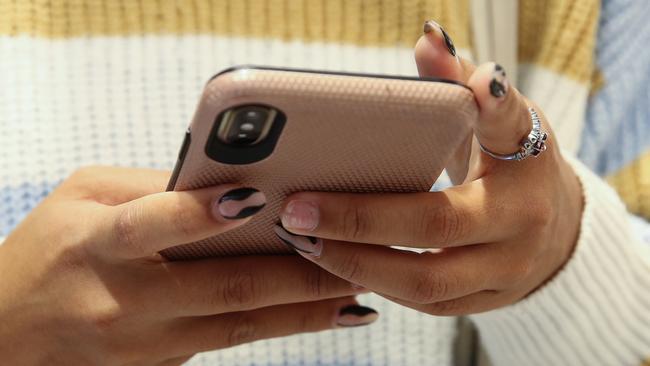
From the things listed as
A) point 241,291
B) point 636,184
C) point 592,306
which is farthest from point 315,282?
point 636,184

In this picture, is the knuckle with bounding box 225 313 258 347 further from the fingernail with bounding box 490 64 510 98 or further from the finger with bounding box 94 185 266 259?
the fingernail with bounding box 490 64 510 98

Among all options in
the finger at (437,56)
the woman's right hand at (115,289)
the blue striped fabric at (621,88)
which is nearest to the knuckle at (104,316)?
the woman's right hand at (115,289)

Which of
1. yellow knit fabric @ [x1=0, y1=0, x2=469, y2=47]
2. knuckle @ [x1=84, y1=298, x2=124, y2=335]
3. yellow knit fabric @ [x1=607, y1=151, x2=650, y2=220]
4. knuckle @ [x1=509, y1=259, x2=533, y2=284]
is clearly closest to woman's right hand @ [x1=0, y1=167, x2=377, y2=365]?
knuckle @ [x1=84, y1=298, x2=124, y2=335]

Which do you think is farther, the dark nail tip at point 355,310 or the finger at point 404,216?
the dark nail tip at point 355,310

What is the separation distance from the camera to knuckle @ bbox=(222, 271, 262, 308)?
0.44m

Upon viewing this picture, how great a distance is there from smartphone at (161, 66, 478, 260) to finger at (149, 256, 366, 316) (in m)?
0.06

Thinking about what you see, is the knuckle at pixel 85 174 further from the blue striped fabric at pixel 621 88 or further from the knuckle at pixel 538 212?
the blue striped fabric at pixel 621 88

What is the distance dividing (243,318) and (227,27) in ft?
0.95

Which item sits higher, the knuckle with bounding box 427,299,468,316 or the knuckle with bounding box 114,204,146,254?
the knuckle with bounding box 114,204,146,254

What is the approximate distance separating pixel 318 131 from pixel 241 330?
0.67ft

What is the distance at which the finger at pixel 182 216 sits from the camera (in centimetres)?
36

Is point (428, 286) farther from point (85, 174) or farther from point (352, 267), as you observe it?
point (85, 174)

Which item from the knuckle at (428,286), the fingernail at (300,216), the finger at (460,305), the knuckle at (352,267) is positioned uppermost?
the fingernail at (300,216)

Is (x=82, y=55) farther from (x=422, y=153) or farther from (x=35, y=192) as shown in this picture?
(x=422, y=153)
